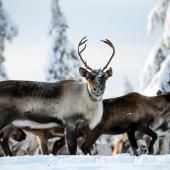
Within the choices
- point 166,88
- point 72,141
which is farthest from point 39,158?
point 166,88

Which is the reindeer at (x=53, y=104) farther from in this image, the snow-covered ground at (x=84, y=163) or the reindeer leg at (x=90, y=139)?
the snow-covered ground at (x=84, y=163)

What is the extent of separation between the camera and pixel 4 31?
98.2 ft

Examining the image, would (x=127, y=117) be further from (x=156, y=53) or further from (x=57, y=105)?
(x=156, y=53)

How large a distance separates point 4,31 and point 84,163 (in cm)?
2249

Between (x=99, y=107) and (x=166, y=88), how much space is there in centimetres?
986

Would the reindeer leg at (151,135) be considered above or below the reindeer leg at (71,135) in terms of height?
below

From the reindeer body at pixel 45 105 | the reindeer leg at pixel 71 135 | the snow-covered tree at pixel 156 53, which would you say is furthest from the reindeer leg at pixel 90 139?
the snow-covered tree at pixel 156 53

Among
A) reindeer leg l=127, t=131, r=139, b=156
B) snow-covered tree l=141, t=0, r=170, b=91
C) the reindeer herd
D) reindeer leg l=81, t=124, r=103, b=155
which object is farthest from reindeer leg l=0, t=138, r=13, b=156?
snow-covered tree l=141, t=0, r=170, b=91

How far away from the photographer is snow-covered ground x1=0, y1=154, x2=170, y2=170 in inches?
291

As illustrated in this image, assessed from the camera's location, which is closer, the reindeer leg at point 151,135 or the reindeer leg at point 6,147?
the reindeer leg at point 6,147

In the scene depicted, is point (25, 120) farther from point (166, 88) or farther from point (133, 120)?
point (166, 88)

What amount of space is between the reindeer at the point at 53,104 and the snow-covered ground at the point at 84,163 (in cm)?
284

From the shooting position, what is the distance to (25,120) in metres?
11.4

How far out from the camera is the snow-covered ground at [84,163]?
739cm
